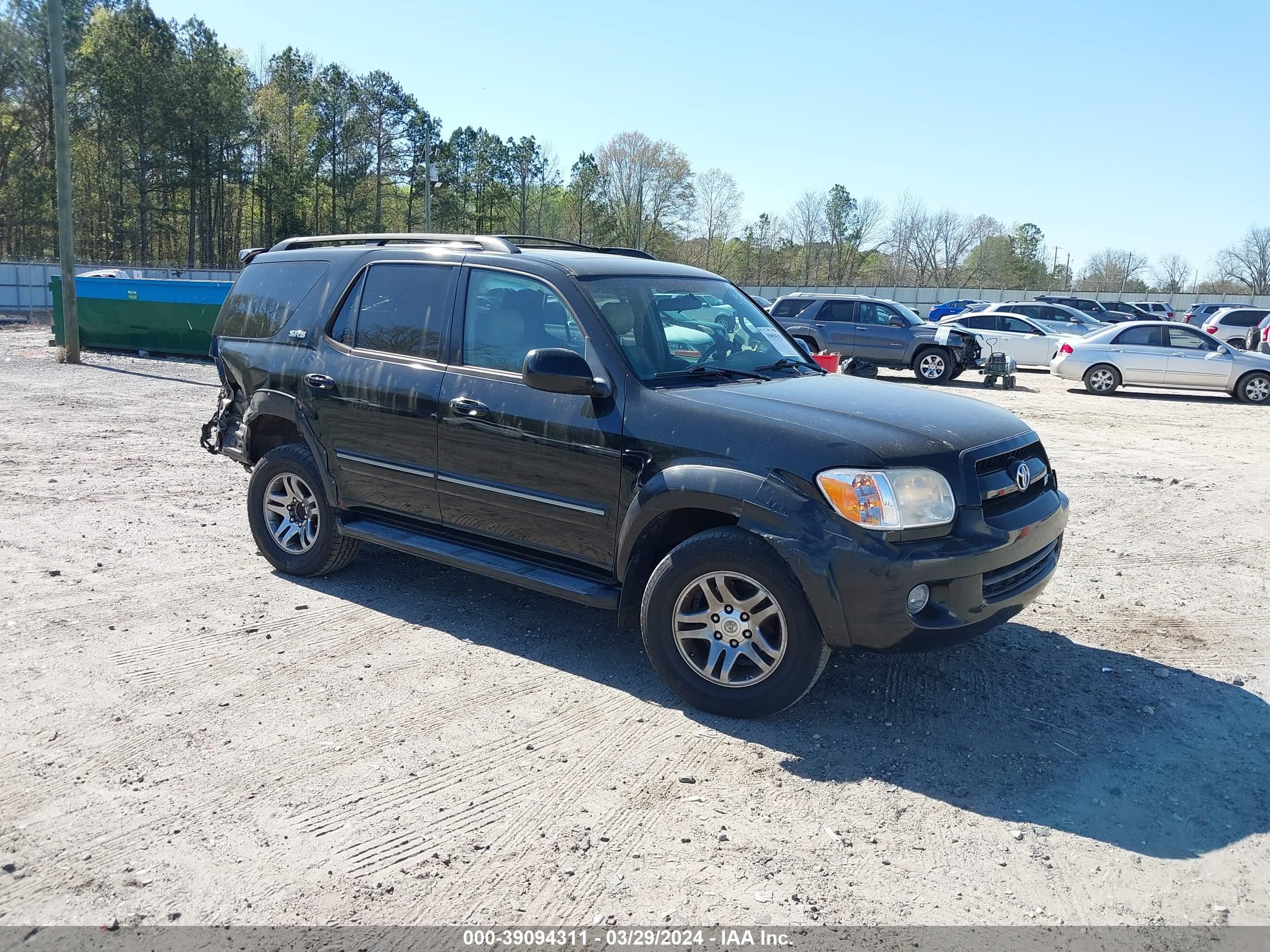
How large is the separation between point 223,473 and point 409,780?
20.6 ft

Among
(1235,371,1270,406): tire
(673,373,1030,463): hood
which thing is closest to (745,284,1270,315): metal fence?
(1235,371,1270,406): tire

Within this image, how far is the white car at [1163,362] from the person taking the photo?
19.4 meters

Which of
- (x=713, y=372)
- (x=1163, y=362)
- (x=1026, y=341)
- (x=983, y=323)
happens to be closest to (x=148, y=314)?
(x=713, y=372)

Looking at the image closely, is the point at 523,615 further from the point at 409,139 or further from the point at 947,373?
the point at 409,139

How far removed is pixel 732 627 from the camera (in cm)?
413

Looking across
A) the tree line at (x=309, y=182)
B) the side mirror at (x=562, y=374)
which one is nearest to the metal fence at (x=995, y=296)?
the tree line at (x=309, y=182)

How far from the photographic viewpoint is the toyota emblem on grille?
14.4 ft

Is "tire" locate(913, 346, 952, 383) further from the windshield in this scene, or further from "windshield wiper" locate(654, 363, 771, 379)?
"windshield wiper" locate(654, 363, 771, 379)

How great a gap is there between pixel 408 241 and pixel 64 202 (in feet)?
55.4

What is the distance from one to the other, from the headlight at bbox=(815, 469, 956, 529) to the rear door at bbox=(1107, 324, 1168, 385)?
18798 mm

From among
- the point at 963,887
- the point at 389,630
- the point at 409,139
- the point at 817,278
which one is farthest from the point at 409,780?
the point at 817,278

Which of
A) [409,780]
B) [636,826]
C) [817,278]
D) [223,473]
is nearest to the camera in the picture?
[636,826]

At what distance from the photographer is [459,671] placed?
15.4ft

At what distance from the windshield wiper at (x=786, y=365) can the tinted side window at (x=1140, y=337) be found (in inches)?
691
